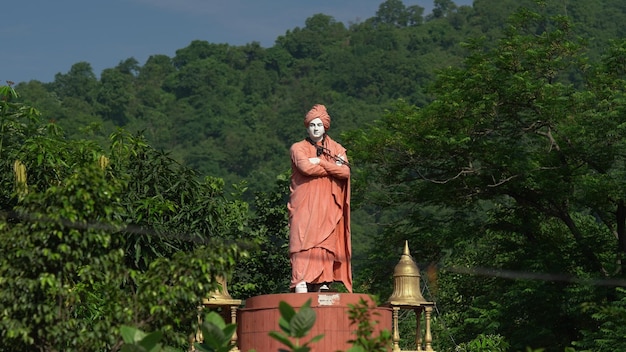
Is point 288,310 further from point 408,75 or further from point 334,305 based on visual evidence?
point 408,75

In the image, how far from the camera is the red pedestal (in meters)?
15.7

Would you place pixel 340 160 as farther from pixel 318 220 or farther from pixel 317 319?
pixel 317 319

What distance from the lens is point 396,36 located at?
112 meters

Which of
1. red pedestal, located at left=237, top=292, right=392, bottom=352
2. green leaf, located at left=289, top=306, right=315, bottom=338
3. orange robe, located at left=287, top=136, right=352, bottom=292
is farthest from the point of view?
orange robe, located at left=287, top=136, right=352, bottom=292

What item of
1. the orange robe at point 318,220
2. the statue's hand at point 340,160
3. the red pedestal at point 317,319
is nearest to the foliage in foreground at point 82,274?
the red pedestal at point 317,319

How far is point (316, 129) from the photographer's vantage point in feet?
56.0

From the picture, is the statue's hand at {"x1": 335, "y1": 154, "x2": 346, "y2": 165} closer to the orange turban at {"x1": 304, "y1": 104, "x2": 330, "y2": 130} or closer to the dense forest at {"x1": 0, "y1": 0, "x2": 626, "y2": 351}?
the orange turban at {"x1": 304, "y1": 104, "x2": 330, "y2": 130}

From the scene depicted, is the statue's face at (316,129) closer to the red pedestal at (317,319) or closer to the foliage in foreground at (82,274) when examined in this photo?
the red pedestal at (317,319)

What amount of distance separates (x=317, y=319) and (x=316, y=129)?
2.60m

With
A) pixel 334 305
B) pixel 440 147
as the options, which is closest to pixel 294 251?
pixel 334 305

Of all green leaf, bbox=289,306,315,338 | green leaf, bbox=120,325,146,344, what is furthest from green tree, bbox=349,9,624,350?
green leaf, bbox=289,306,315,338

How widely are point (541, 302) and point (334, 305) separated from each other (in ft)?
Answer: 32.1

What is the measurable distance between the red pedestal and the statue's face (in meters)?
2.13

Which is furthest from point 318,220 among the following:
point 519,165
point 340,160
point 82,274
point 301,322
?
point 519,165
